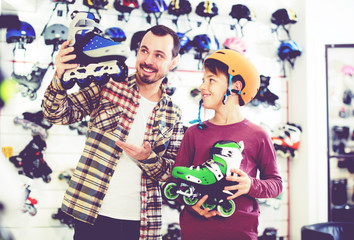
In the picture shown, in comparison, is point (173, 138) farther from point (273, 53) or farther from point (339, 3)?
point (339, 3)

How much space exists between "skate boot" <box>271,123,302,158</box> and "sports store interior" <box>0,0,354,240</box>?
1 cm

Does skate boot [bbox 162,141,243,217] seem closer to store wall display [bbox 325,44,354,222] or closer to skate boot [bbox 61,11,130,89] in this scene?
skate boot [bbox 61,11,130,89]

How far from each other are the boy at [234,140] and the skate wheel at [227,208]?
0.03 meters

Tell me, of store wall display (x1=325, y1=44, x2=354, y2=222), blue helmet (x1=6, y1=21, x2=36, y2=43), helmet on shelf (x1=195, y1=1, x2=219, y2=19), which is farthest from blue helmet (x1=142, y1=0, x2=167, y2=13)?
store wall display (x1=325, y1=44, x2=354, y2=222)

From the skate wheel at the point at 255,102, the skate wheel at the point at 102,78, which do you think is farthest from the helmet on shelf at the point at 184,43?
the skate wheel at the point at 102,78

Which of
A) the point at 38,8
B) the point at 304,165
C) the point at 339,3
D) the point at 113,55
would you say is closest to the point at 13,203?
the point at 113,55

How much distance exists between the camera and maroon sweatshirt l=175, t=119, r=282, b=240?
47.6 inches

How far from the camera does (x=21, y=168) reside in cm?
251

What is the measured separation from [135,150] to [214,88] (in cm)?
49

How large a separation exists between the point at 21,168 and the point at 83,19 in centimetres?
181

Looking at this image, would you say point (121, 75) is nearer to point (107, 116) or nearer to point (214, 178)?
point (107, 116)

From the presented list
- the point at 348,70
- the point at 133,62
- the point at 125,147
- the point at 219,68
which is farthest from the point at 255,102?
the point at 125,147

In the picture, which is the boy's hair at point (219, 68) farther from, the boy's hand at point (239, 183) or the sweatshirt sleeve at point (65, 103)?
the sweatshirt sleeve at point (65, 103)

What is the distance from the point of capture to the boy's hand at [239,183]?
3.71 ft
